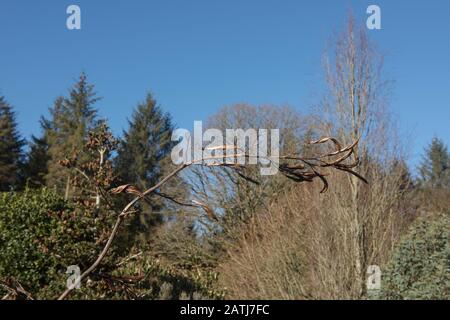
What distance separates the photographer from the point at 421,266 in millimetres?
5625

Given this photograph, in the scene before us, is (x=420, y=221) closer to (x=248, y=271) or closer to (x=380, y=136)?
(x=380, y=136)

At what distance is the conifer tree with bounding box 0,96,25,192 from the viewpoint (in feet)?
62.9

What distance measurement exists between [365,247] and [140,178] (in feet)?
39.6

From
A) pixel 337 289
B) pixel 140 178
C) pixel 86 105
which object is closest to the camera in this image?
pixel 337 289

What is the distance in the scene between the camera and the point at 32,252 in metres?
6.05

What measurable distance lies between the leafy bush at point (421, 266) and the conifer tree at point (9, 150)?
16.2 meters

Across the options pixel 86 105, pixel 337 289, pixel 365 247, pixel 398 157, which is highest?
pixel 86 105

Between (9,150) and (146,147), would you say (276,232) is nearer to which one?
(146,147)

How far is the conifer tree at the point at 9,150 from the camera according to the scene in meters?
19.2

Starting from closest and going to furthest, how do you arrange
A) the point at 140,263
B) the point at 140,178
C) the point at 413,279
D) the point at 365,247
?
the point at 413,279, the point at 365,247, the point at 140,263, the point at 140,178

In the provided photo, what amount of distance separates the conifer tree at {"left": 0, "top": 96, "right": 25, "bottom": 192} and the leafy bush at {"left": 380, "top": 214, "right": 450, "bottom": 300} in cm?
1617

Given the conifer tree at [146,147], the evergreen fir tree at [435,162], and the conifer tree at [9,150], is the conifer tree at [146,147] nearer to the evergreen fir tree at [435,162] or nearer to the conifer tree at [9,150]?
the conifer tree at [9,150]
